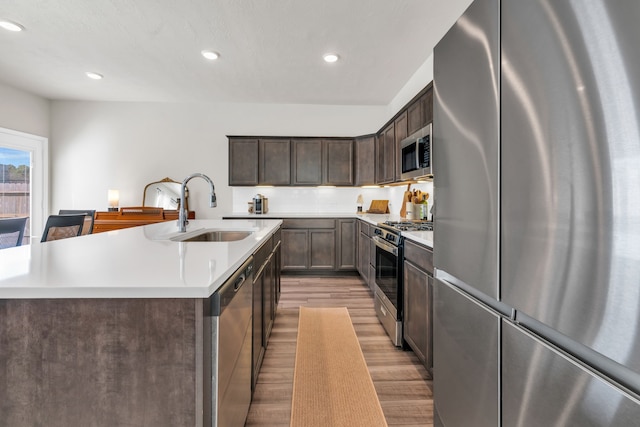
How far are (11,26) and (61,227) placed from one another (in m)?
2.07

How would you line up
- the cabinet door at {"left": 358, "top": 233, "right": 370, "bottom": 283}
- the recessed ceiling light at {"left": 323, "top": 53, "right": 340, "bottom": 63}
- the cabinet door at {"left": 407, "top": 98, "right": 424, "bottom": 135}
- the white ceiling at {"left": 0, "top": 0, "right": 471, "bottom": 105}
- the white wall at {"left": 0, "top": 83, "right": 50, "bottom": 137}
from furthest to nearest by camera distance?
the white wall at {"left": 0, "top": 83, "right": 50, "bottom": 137} < the cabinet door at {"left": 358, "top": 233, "right": 370, "bottom": 283} < the recessed ceiling light at {"left": 323, "top": 53, "right": 340, "bottom": 63} < the cabinet door at {"left": 407, "top": 98, "right": 424, "bottom": 135} < the white ceiling at {"left": 0, "top": 0, "right": 471, "bottom": 105}

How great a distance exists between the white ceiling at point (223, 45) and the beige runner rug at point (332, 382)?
107 inches

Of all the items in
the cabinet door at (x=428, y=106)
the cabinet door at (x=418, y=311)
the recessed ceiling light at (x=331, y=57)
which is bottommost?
the cabinet door at (x=418, y=311)

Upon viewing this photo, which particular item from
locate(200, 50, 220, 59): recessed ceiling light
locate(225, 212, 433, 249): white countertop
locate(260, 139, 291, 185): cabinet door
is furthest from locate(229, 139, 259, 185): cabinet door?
locate(200, 50, 220, 59): recessed ceiling light

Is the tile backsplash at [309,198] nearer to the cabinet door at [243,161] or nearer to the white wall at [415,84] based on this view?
the cabinet door at [243,161]

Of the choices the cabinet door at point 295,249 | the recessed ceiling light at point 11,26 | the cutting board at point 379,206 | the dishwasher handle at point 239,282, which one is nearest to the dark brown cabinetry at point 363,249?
the cutting board at point 379,206

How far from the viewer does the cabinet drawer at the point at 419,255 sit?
1825 millimetres

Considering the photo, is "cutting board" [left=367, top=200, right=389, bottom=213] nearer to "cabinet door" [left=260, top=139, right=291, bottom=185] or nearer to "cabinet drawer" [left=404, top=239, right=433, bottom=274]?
"cabinet door" [left=260, top=139, right=291, bottom=185]

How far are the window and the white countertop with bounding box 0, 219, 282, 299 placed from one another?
444cm

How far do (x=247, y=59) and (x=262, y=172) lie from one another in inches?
70.6

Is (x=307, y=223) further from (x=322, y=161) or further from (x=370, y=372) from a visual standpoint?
(x=370, y=372)

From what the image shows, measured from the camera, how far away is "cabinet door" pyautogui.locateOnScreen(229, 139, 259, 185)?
491 cm

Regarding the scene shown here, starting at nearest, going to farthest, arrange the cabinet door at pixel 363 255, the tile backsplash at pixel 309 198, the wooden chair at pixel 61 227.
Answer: the wooden chair at pixel 61 227 → the cabinet door at pixel 363 255 → the tile backsplash at pixel 309 198

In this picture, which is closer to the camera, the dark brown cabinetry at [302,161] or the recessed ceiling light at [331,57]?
the recessed ceiling light at [331,57]
